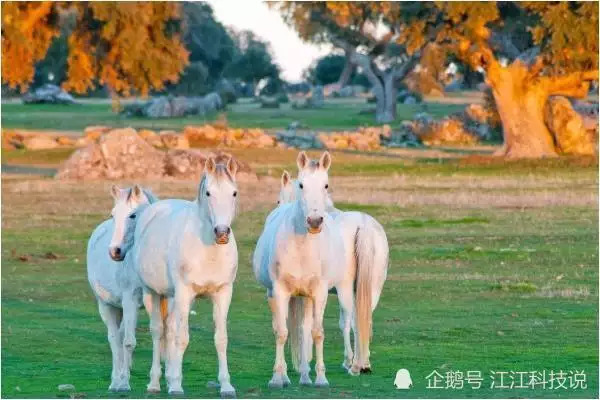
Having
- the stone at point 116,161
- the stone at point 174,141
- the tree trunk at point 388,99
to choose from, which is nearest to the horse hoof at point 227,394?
the stone at point 116,161

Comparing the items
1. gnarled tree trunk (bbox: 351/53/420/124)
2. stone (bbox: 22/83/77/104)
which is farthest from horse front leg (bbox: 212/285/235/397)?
stone (bbox: 22/83/77/104)

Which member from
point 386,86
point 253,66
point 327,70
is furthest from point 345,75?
point 386,86

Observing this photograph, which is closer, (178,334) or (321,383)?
(178,334)

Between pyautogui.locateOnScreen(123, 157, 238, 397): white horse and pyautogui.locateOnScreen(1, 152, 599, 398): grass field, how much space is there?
36 centimetres

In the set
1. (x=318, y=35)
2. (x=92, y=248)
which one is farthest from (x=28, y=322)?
(x=318, y=35)

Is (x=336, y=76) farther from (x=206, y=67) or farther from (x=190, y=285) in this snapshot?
(x=190, y=285)

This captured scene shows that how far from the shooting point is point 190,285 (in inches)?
457

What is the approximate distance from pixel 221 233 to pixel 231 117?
66.7 meters

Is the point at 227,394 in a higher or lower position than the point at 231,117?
higher

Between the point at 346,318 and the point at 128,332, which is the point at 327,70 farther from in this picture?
the point at 128,332

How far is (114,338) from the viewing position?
12.4 meters

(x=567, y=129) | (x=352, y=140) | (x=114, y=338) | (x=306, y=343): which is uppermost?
(x=114, y=338)

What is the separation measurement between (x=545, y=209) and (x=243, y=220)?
21.0ft

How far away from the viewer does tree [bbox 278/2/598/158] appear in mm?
44219
